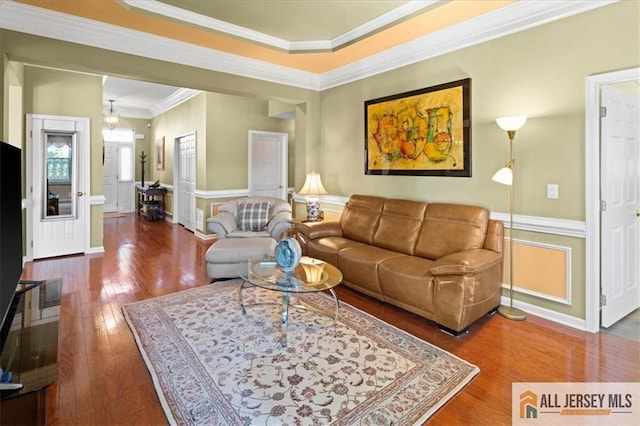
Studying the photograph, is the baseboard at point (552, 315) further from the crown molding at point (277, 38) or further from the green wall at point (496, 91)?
the crown molding at point (277, 38)

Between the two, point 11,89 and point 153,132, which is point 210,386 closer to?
point 11,89

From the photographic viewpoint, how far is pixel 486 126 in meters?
3.38

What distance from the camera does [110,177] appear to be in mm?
9727

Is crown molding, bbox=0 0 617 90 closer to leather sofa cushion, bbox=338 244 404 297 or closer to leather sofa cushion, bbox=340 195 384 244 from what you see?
leather sofa cushion, bbox=340 195 384 244

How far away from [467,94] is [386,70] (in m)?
1.24

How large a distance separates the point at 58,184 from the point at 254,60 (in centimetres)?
352

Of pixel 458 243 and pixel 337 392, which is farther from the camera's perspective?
pixel 458 243

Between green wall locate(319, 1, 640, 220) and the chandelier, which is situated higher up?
the chandelier

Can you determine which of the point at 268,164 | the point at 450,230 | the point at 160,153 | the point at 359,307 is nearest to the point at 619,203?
the point at 450,230

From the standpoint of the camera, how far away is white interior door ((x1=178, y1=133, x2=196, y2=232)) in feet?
23.3

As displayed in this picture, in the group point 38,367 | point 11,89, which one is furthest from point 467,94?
point 11,89

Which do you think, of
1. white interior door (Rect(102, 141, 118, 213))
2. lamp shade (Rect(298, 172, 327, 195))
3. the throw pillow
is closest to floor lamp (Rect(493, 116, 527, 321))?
lamp shade (Rect(298, 172, 327, 195))

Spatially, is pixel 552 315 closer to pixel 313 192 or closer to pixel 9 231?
pixel 313 192

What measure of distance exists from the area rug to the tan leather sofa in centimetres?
34
